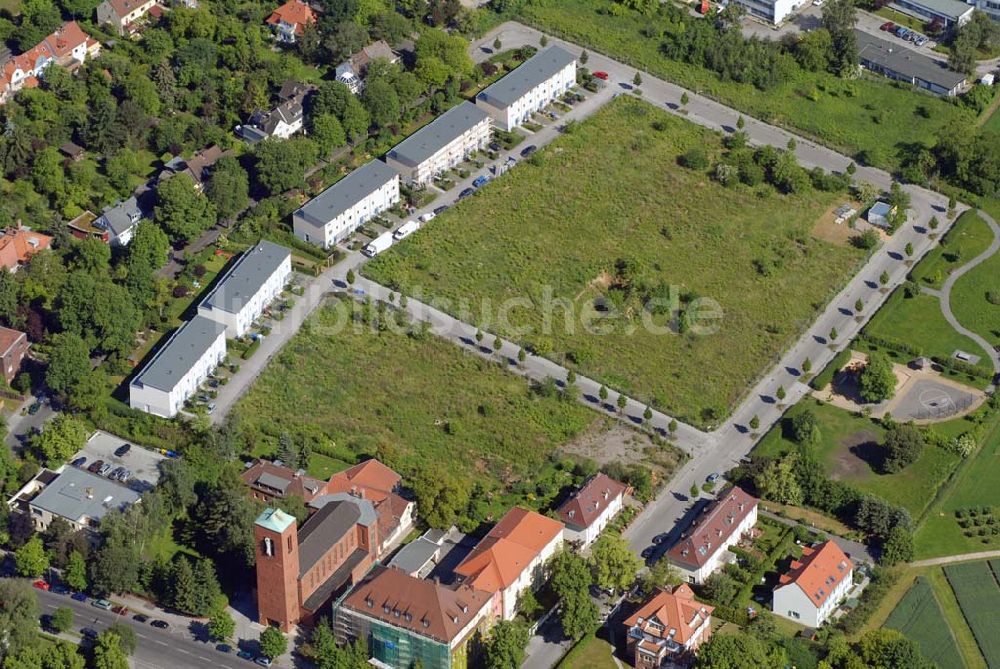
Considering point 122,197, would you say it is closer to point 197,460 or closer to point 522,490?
point 197,460

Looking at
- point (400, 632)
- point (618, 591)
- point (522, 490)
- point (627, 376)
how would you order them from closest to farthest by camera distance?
point (400, 632), point (618, 591), point (522, 490), point (627, 376)

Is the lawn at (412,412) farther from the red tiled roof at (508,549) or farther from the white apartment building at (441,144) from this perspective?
the white apartment building at (441,144)

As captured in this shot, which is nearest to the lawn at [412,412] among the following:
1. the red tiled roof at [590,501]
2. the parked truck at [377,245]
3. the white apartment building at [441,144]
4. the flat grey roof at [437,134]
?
the red tiled roof at [590,501]

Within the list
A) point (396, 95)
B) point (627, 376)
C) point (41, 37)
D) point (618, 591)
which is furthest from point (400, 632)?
point (41, 37)

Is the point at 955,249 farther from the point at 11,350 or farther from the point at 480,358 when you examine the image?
the point at 11,350

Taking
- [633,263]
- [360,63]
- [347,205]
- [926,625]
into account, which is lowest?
[926,625]

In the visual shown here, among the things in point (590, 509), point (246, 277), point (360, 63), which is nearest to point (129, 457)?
point (246, 277)

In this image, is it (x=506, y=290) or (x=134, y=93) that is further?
(x=134, y=93)
